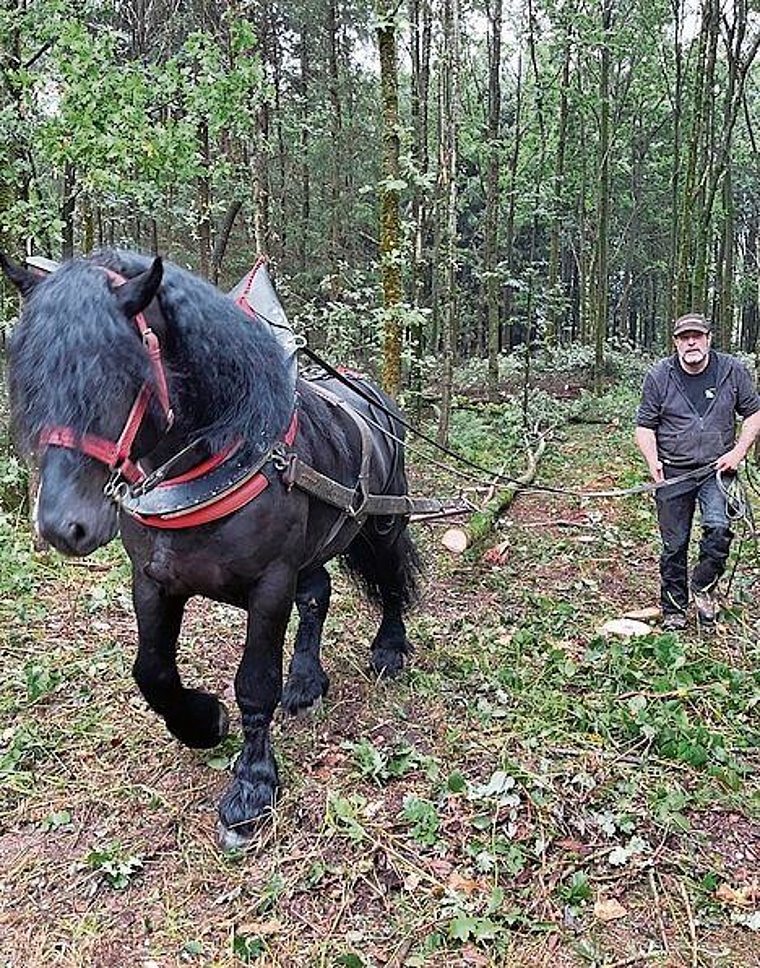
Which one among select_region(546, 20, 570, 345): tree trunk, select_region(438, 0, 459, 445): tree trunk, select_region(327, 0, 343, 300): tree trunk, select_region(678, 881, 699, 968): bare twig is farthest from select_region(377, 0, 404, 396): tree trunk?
select_region(327, 0, 343, 300): tree trunk

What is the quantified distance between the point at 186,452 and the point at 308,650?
1845 mm

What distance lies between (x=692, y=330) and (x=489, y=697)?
253 centimetres

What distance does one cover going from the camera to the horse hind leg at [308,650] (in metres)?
4.26

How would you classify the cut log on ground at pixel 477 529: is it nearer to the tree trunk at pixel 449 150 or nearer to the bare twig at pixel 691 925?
the tree trunk at pixel 449 150

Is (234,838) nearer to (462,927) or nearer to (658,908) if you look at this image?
(462,927)

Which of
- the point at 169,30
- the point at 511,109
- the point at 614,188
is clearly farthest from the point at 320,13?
the point at 614,188

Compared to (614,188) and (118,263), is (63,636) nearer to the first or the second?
(118,263)

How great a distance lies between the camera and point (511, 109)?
25422 millimetres

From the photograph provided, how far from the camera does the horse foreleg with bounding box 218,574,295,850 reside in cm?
323

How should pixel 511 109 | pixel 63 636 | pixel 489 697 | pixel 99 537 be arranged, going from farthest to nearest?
pixel 511 109, pixel 63 636, pixel 489 697, pixel 99 537

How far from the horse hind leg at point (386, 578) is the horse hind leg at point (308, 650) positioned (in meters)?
0.34

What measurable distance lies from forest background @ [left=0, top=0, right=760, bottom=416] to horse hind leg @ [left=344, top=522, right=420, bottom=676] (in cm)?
389

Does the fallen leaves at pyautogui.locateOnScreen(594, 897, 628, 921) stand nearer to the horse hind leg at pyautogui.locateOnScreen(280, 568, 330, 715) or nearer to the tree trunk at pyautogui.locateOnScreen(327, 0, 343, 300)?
the horse hind leg at pyautogui.locateOnScreen(280, 568, 330, 715)

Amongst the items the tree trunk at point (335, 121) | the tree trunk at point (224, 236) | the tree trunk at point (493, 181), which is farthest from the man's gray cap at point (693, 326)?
the tree trunk at point (335, 121)
